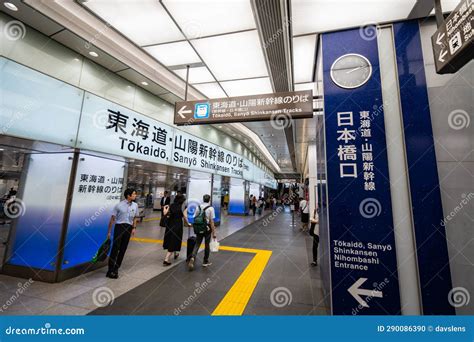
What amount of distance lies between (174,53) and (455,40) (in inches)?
152

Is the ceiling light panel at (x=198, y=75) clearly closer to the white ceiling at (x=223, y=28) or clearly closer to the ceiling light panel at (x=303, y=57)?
the white ceiling at (x=223, y=28)

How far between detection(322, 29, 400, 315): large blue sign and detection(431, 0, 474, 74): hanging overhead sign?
0.57m

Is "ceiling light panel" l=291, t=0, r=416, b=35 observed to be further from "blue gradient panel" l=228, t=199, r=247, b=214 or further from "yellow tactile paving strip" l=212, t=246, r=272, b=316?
"blue gradient panel" l=228, t=199, r=247, b=214

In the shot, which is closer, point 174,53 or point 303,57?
point 303,57

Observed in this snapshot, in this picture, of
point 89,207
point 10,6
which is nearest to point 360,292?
point 89,207

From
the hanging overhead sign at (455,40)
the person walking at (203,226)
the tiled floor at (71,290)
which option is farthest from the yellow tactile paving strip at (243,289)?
the hanging overhead sign at (455,40)

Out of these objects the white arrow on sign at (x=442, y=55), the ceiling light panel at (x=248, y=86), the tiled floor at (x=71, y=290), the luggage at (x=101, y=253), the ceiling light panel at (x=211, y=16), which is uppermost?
the ceiling light panel at (x=248, y=86)

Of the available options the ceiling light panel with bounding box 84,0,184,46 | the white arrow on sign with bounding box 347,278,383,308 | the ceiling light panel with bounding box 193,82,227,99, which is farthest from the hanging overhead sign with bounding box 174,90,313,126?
the white arrow on sign with bounding box 347,278,383,308

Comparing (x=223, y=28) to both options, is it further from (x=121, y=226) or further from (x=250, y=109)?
(x=121, y=226)

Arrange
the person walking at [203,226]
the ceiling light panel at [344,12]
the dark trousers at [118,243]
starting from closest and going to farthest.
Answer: the ceiling light panel at [344,12] < the dark trousers at [118,243] < the person walking at [203,226]

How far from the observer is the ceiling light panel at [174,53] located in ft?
Answer: 12.0

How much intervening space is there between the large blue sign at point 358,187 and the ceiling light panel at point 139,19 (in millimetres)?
2464

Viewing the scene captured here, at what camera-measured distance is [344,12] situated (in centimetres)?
263

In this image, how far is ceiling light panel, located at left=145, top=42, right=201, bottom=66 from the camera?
366cm
